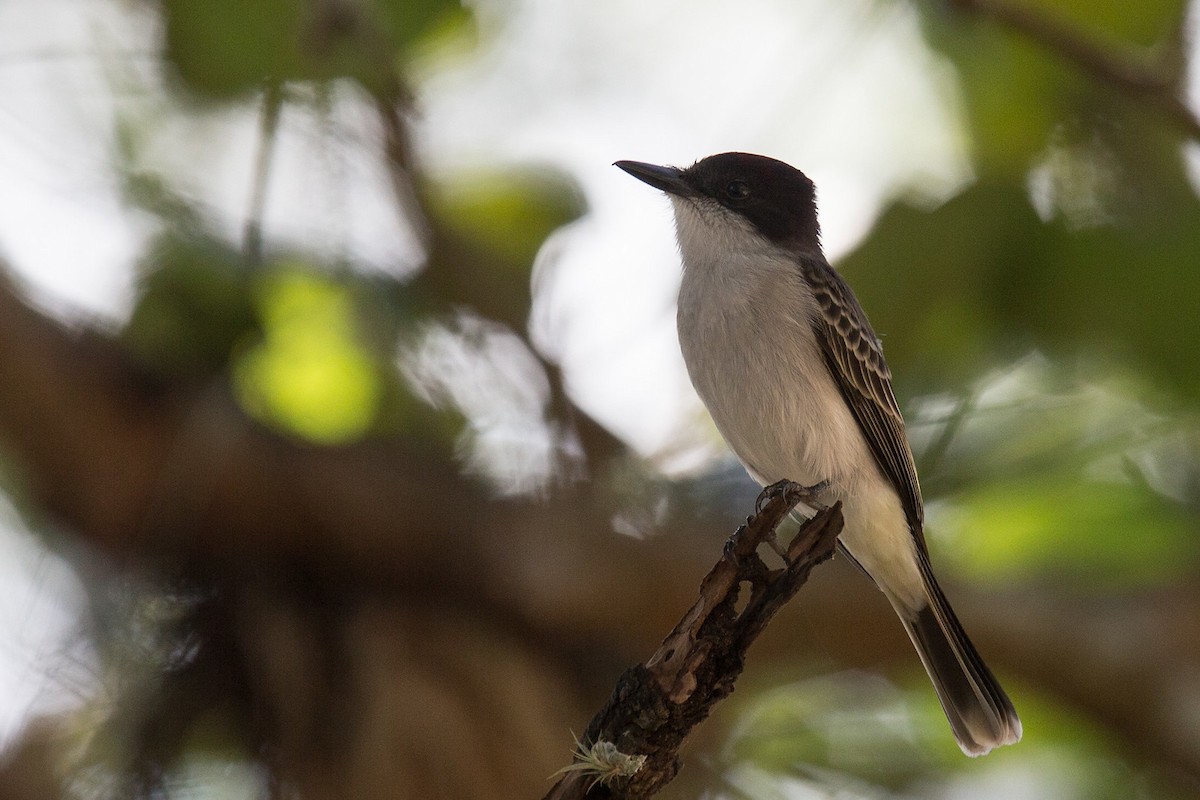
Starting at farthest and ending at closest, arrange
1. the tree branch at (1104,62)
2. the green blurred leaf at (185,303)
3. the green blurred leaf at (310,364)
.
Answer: the green blurred leaf at (310,364)
the green blurred leaf at (185,303)
the tree branch at (1104,62)

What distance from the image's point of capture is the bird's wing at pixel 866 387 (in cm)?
548

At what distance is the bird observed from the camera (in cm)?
525

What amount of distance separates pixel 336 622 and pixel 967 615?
3140 millimetres

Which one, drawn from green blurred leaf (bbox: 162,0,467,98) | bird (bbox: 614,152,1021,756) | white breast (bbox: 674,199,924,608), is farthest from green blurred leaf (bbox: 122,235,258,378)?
white breast (bbox: 674,199,924,608)

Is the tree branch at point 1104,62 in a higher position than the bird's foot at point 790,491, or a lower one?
higher

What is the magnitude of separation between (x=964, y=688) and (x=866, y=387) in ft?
4.56

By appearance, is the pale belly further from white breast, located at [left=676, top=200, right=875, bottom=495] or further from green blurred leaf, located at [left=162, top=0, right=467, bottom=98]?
green blurred leaf, located at [left=162, top=0, right=467, bottom=98]

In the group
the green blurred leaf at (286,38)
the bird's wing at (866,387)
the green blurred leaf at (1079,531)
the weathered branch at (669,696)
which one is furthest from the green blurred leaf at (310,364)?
the weathered branch at (669,696)

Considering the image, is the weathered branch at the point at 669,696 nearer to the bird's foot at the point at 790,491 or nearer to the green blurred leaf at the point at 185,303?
the bird's foot at the point at 790,491

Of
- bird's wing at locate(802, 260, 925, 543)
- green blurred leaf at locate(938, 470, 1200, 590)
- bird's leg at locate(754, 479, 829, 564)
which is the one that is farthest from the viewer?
green blurred leaf at locate(938, 470, 1200, 590)

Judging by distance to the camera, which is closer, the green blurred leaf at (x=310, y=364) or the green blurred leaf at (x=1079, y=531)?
the green blurred leaf at (x=310, y=364)

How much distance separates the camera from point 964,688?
5.68 meters

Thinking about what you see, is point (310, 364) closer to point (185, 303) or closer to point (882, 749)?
point (185, 303)

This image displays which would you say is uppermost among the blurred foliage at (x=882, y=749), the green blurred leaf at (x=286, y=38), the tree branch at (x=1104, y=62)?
the tree branch at (x=1104, y=62)
